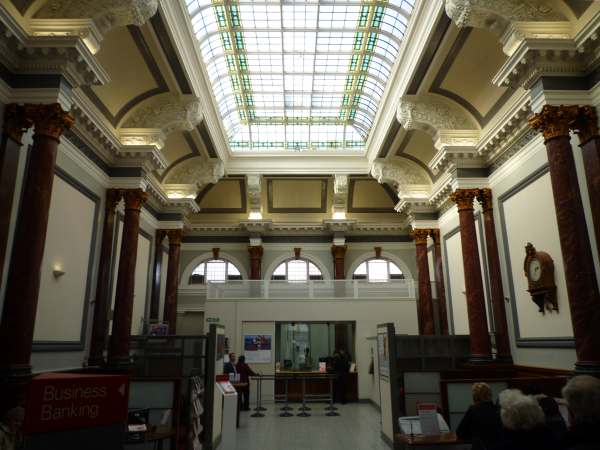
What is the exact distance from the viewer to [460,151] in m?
12.6

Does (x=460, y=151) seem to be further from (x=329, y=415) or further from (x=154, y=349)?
(x=154, y=349)

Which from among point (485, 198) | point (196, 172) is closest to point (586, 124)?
point (485, 198)

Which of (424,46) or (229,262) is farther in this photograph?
(229,262)

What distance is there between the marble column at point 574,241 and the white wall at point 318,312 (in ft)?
29.9

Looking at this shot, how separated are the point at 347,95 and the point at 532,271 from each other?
995 centimetres

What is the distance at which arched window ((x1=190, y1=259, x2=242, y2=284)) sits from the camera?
21.0m

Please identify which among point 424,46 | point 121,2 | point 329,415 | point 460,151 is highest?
point 424,46

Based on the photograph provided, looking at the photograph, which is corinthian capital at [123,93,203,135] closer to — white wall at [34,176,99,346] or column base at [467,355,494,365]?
white wall at [34,176,99,346]

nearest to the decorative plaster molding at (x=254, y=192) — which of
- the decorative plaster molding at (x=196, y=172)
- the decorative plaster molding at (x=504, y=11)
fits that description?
the decorative plaster molding at (x=196, y=172)

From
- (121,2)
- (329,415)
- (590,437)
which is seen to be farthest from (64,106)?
(329,415)

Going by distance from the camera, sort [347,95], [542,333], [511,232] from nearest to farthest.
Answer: [542,333], [511,232], [347,95]

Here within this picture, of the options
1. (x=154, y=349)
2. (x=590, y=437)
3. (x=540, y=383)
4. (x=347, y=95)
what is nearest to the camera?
(x=590, y=437)

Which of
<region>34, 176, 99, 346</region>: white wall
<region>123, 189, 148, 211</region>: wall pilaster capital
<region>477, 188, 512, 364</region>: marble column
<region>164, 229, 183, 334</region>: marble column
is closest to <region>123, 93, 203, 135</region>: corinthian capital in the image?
<region>123, 189, 148, 211</region>: wall pilaster capital

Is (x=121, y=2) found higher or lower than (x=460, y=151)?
higher
